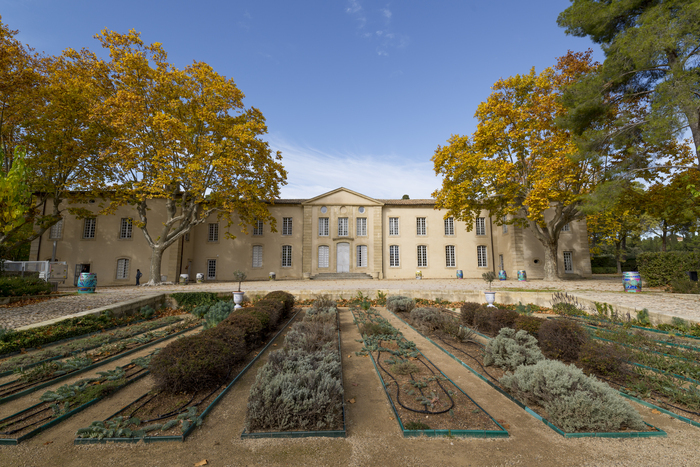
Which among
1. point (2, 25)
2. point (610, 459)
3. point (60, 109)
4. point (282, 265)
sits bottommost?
point (610, 459)

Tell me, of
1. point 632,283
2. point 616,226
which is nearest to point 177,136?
point 632,283

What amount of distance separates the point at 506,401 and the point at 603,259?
36100mm

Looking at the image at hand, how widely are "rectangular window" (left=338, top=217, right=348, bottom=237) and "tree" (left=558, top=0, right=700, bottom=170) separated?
15652 mm

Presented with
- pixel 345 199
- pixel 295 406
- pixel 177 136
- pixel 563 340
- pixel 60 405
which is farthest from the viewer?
pixel 345 199

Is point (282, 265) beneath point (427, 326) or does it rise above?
above

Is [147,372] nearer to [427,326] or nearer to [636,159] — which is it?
[427,326]

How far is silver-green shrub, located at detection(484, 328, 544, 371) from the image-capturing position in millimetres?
4449

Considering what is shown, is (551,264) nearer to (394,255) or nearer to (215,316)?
(394,255)

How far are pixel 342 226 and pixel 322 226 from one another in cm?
163

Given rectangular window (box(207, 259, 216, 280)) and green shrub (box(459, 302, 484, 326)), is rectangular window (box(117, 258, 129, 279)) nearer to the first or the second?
rectangular window (box(207, 259, 216, 280))

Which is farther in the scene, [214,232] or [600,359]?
[214,232]

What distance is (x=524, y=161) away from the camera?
18047 millimetres

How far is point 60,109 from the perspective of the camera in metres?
15.8

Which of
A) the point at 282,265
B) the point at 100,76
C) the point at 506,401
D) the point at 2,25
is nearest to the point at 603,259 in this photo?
the point at 282,265
